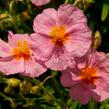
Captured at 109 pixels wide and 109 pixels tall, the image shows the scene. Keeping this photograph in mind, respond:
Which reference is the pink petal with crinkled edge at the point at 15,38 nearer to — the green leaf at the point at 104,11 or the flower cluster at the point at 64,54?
the flower cluster at the point at 64,54

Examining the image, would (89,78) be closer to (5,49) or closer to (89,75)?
(89,75)

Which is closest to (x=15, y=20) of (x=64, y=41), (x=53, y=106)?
(x=64, y=41)

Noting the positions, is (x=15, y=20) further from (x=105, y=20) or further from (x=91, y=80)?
(x=105, y=20)

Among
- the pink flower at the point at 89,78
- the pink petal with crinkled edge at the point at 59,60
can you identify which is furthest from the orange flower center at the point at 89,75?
the pink petal with crinkled edge at the point at 59,60

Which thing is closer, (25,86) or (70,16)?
(70,16)

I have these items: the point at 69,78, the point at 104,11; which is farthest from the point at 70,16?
the point at 104,11

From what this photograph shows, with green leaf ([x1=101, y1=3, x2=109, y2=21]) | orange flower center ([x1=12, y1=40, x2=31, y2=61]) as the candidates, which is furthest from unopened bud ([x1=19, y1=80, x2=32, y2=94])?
green leaf ([x1=101, y1=3, x2=109, y2=21])

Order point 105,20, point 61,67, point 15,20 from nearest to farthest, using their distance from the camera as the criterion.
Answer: point 61,67
point 15,20
point 105,20

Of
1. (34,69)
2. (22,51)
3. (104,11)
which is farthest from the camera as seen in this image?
(104,11)
